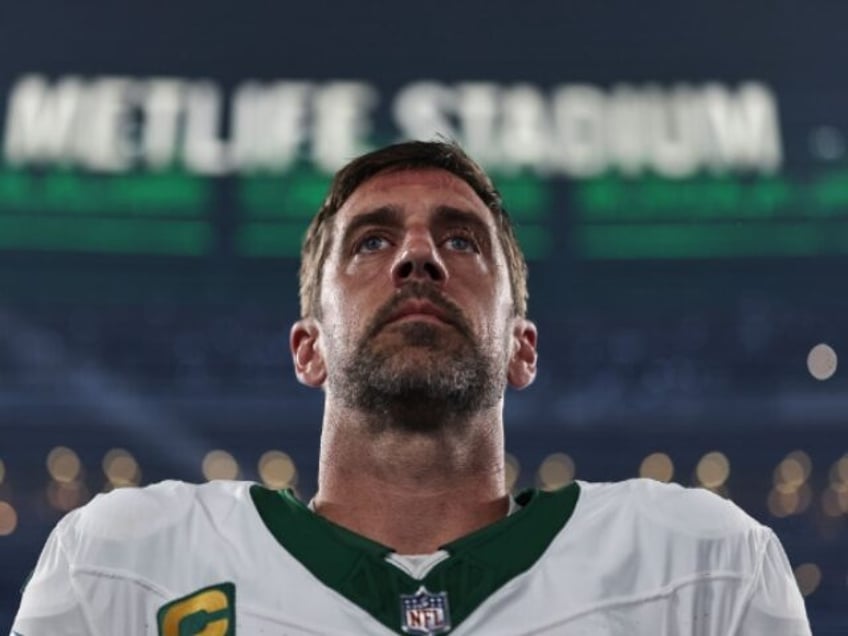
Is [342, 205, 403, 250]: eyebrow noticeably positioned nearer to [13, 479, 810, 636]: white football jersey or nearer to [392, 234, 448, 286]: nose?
[392, 234, 448, 286]: nose

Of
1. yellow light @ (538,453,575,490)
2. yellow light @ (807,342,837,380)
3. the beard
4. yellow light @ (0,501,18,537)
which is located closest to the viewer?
the beard

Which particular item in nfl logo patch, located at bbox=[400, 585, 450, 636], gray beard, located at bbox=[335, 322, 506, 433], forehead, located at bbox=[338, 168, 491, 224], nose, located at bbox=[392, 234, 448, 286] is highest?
forehead, located at bbox=[338, 168, 491, 224]

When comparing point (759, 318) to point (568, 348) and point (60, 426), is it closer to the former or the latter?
point (568, 348)

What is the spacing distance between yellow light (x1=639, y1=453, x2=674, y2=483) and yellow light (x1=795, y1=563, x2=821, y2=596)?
2.85m

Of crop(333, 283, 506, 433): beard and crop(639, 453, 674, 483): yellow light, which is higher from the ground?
crop(639, 453, 674, 483): yellow light

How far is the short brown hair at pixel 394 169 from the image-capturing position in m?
1.85

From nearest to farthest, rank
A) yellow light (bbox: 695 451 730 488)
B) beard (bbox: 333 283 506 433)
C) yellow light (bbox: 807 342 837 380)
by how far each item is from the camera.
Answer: beard (bbox: 333 283 506 433) < yellow light (bbox: 807 342 837 380) < yellow light (bbox: 695 451 730 488)

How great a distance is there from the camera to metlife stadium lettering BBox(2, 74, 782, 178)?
512 inches

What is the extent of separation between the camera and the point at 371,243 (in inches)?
69.6

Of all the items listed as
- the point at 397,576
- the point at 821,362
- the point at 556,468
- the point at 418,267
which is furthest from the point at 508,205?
the point at 397,576

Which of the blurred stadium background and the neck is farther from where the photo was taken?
the blurred stadium background

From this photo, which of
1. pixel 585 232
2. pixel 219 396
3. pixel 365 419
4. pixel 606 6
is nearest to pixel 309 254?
pixel 365 419

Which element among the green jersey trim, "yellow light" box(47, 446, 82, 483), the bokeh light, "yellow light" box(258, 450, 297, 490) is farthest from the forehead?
"yellow light" box(47, 446, 82, 483)

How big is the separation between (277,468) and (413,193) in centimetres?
1601
